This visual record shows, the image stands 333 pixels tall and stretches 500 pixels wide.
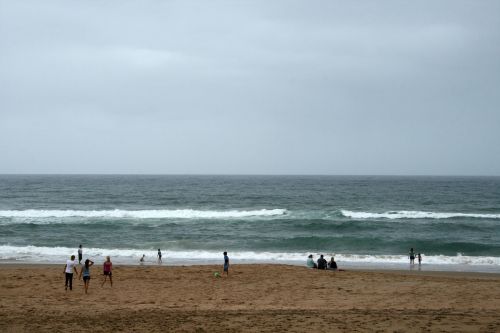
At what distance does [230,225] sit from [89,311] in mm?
27122

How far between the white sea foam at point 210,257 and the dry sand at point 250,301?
3525 mm

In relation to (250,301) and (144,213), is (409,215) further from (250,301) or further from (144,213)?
(250,301)

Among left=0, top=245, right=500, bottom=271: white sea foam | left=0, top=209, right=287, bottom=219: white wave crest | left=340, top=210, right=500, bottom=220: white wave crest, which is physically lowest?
left=0, top=245, right=500, bottom=271: white sea foam

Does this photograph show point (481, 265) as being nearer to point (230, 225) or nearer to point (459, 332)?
point (459, 332)

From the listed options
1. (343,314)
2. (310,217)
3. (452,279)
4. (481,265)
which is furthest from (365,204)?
(343,314)

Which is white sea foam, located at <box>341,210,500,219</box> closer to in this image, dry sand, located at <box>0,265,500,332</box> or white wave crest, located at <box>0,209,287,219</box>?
white wave crest, located at <box>0,209,287,219</box>

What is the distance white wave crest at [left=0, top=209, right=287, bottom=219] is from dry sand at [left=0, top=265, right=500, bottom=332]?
75.1ft

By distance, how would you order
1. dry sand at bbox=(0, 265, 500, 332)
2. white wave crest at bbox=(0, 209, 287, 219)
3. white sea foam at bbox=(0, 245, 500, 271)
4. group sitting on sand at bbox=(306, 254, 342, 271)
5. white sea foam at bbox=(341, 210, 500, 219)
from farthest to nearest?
white wave crest at bbox=(0, 209, 287, 219)
white sea foam at bbox=(341, 210, 500, 219)
white sea foam at bbox=(0, 245, 500, 271)
group sitting on sand at bbox=(306, 254, 342, 271)
dry sand at bbox=(0, 265, 500, 332)

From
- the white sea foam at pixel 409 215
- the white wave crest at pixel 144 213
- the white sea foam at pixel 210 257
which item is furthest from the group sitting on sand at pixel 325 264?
the white wave crest at pixel 144 213

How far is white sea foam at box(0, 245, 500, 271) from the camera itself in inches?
995

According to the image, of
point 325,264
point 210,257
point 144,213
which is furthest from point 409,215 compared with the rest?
point 144,213

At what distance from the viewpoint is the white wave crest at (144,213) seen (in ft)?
149

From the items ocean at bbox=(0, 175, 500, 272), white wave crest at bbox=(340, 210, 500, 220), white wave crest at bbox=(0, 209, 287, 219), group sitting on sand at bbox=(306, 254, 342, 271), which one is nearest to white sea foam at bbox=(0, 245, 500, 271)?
ocean at bbox=(0, 175, 500, 272)

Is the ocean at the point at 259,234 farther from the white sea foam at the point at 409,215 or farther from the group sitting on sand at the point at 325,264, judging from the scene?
the group sitting on sand at the point at 325,264
